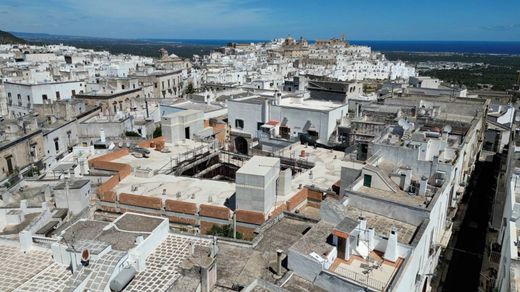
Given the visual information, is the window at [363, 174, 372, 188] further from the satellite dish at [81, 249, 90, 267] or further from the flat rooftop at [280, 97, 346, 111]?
the flat rooftop at [280, 97, 346, 111]

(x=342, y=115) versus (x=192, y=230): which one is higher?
(x=342, y=115)

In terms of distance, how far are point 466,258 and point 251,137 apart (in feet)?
75.3

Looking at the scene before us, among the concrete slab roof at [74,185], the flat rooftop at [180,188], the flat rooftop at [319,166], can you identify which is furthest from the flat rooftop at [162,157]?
the flat rooftop at [319,166]

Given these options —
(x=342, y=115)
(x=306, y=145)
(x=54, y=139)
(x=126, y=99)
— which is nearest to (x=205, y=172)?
(x=306, y=145)

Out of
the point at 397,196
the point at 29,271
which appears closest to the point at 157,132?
the point at 29,271

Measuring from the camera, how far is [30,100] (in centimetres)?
5494

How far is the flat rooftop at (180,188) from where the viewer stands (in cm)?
2523

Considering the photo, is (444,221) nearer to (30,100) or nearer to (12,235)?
(12,235)

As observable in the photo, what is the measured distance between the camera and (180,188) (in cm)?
2667

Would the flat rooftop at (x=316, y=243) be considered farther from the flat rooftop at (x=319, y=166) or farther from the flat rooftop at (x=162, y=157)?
the flat rooftop at (x=162, y=157)

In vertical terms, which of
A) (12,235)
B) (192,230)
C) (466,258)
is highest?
(12,235)

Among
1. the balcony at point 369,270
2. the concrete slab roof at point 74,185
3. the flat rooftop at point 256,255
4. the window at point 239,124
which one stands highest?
the concrete slab roof at point 74,185

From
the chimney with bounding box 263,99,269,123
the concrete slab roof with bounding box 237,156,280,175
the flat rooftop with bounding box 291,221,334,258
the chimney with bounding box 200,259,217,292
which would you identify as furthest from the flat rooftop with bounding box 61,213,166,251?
the chimney with bounding box 263,99,269,123

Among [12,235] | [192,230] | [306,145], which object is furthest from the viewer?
[306,145]
